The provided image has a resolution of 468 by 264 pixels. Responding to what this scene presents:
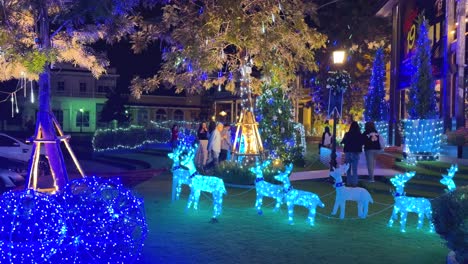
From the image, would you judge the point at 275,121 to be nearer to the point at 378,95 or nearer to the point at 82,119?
the point at 378,95

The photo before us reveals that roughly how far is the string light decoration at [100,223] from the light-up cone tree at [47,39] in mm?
2875

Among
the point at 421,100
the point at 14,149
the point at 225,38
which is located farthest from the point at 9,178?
the point at 421,100

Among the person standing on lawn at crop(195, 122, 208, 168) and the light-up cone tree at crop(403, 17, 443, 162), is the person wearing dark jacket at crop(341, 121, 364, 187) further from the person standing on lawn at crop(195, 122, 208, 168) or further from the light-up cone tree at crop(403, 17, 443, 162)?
the person standing on lawn at crop(195, 122, 208, 168)

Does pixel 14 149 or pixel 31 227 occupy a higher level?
pixel 14 149

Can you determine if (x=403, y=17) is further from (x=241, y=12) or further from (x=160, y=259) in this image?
(x=160, y=259)

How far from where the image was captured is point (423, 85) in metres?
18.4

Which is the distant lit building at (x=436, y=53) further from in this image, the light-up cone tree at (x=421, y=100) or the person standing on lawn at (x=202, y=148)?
the person standing on lawn at (x=202, y=148)

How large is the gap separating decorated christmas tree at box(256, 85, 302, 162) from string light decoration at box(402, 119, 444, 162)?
14.7 feet

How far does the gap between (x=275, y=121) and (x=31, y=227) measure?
14.9 m

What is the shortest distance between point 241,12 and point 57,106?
166 ft

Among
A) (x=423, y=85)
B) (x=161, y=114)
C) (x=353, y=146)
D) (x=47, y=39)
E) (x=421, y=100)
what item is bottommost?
(x=353, y=146)

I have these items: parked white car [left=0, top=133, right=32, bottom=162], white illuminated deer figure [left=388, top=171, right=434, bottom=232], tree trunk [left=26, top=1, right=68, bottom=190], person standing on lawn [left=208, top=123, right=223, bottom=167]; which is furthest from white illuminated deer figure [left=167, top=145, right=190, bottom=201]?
parked white car [left=0, top=133, right=32, bottom=162]

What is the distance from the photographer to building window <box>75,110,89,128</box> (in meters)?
62.5

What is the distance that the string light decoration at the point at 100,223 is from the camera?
5.64 meters
